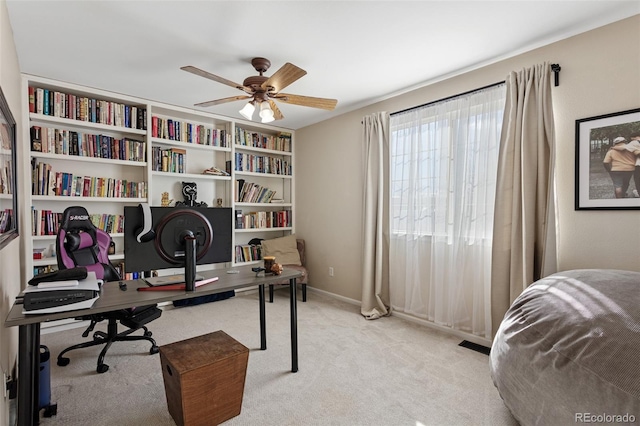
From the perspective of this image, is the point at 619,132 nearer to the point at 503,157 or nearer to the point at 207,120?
the point at 503,157

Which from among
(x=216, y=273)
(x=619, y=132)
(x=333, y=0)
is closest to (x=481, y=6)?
(x=333, y=0)

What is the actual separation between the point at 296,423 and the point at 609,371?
4.75 feet

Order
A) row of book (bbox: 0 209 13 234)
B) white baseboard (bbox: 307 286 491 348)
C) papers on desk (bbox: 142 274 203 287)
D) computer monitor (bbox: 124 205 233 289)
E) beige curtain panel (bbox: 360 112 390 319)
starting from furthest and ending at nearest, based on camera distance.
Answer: beige curtain panel (bbox: 360 112 390 319) → white baseboard (bbox: 307 286 491 348) → papers on desk (bbox: 142 274 203 287) → computer monitor (bbox: 124 205 233 289) → row of book (bbox: 0 209 13 234)

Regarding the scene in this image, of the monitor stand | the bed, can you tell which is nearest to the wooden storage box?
the monitor stand

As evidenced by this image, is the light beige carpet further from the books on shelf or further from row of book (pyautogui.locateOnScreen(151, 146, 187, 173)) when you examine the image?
the books on shelf

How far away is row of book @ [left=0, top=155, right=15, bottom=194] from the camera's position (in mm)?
1599

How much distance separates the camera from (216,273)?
7.45 feet

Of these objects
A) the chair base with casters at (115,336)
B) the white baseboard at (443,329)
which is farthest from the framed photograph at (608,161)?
the chair base with casters at (115,336)

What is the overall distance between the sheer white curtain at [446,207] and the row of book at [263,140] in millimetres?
1921

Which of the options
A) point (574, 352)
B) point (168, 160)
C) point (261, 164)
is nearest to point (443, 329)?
point (574, 352)

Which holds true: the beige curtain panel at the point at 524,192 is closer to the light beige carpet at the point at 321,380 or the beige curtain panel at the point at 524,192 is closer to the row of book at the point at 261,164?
the light beige carpet at the point at 321,380

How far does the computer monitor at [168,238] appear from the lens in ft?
5.83

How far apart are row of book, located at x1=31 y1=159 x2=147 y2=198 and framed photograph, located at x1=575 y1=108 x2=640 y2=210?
409 centimetres

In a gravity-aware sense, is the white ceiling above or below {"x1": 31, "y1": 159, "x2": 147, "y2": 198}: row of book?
above
